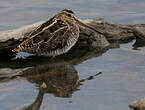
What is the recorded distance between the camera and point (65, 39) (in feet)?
24.4

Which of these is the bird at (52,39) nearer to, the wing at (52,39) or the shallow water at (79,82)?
the wing at (52,39)

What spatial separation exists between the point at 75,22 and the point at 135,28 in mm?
1072

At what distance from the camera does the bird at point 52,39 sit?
7266 millimetres

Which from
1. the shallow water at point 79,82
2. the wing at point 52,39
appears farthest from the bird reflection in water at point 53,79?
the wing at point 52,39

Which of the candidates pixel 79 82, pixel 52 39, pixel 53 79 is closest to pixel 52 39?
pixel 52 39

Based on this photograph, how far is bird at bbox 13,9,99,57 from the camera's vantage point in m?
7.27

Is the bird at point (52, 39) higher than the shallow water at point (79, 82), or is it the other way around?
the bird at point (52, 39)

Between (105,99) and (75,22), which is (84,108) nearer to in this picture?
(105,99)

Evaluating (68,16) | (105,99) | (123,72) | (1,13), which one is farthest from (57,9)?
(105,99)

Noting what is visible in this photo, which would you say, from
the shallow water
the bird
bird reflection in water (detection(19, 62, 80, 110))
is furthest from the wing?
bird reflection in water (detection(19, 62, 80, 110))

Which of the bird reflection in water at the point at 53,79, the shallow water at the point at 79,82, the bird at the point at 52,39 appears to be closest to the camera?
the shallow water at the point at 79,82

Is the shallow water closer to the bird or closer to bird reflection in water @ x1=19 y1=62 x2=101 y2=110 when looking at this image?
bird reflection in water @ x1=19 y1=62 x2=101 y2=110

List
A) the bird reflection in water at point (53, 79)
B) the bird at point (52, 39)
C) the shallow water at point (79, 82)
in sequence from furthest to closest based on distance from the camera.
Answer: the bird at point (52, 39) → the bird reflection in water at point (53, 79) → the shallow water at point (79, 82)

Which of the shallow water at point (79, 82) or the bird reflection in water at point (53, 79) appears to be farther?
the bird reflection in water at point (53, 79)
